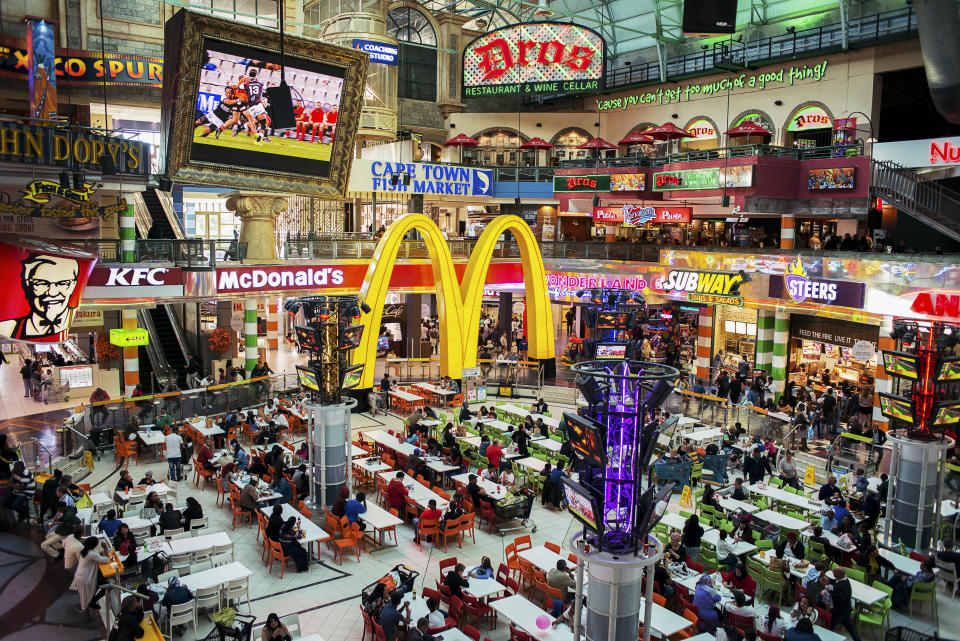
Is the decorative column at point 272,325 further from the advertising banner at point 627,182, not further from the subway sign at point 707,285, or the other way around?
the subway sign at point 707,285

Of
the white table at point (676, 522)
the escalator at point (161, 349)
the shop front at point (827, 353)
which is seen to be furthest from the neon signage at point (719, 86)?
the escalator at point (161, 349)

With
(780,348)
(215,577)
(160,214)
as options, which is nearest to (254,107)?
(160,214)

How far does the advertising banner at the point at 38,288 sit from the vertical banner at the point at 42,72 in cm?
1351

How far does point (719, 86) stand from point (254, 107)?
19.6 meters

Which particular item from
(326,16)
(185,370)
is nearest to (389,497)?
(185,370)

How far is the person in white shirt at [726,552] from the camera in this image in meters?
12.0

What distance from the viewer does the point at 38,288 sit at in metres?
7.63

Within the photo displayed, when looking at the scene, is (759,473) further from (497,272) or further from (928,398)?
(497,272)

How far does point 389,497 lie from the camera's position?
15062 millimetres

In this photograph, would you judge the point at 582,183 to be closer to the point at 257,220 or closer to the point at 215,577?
the point at 257,220

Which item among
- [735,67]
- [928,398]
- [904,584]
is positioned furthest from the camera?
[735,67]

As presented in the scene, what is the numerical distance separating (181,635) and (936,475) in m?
13.1

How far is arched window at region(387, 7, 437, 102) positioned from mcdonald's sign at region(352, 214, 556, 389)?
45.6 feet

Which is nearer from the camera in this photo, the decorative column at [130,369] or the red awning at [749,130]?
the decorative column at [130,369]
